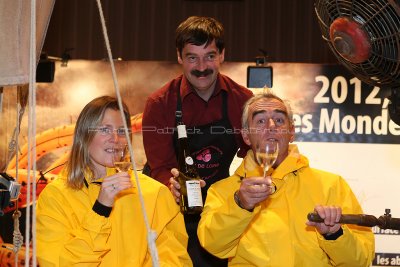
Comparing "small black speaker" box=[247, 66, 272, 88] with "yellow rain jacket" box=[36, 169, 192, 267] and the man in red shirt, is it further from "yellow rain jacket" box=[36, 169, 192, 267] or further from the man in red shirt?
"yellow rain jacket" box=[36, 169, 192, 267]

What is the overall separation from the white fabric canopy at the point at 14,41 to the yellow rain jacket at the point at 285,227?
966 mm

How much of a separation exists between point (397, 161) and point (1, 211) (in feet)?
10.3

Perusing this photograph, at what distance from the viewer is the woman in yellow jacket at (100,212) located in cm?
221

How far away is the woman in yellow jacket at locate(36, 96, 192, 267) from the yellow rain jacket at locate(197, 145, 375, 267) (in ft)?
0.49

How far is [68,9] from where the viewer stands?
5684mm

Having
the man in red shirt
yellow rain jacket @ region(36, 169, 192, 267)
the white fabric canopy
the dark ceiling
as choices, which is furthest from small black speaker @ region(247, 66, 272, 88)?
the white fabric canopy

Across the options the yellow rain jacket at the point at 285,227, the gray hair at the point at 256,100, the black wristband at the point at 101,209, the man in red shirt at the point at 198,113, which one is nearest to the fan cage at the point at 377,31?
the yellow rain jacket at the point at 285,227

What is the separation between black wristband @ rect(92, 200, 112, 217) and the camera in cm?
222

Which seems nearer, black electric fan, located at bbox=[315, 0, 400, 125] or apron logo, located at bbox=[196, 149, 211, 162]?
black electric fan, located at bbox=[315, 0, 400, 125]

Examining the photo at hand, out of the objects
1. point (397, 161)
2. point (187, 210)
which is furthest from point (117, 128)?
point (397, 161)

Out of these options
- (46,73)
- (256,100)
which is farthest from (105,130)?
(46,73)

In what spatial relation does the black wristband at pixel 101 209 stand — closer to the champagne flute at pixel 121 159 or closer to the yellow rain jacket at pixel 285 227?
the champagne flute at pixel 121 159

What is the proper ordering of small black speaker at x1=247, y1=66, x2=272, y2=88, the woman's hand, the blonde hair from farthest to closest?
1. small black speaker at x1=247, y1=66, x2=272, y2=88
2. the blonde hair
3. the woman's hand

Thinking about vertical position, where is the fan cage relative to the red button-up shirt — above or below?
above
